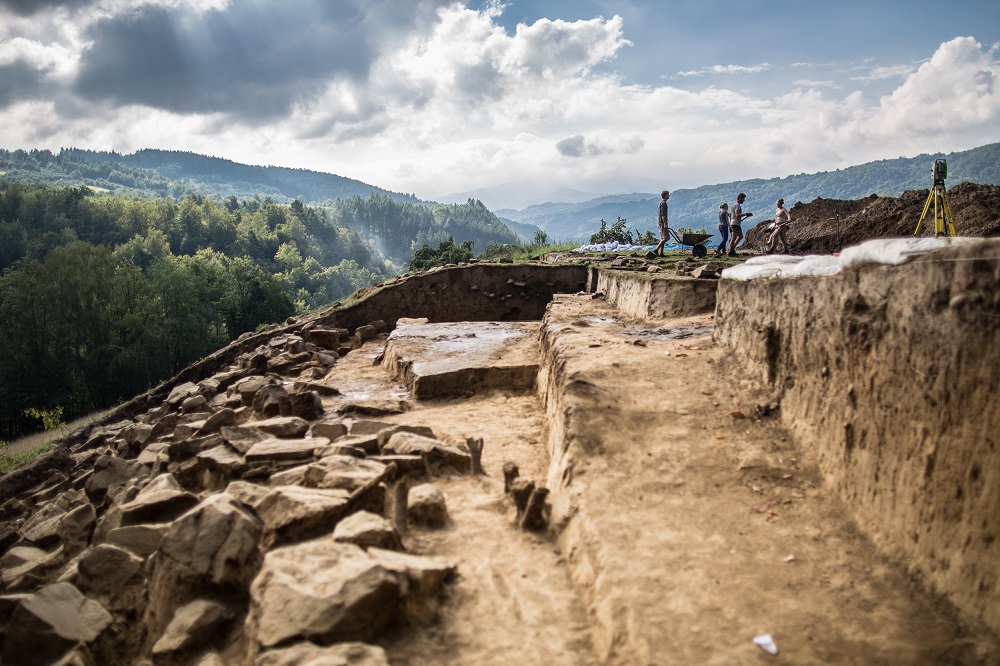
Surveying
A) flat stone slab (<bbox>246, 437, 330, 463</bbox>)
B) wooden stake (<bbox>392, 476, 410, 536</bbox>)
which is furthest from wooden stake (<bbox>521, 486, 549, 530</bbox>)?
A: flat stone slab (<bbox>246, 437, 330, 463</bbox>)

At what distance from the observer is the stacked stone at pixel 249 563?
2.52m

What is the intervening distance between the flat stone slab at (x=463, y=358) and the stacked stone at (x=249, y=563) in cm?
201

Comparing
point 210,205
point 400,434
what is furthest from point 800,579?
point 210,205

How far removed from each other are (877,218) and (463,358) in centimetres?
1005

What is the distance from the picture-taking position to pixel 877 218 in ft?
41.7

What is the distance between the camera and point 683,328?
682 centimetres

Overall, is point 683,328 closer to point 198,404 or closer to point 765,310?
point 765,310

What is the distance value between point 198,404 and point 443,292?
8.13 metres

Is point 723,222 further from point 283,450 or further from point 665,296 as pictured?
point 283,450

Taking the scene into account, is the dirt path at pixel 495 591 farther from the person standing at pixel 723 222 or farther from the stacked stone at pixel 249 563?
the person standing at pixel 723 222

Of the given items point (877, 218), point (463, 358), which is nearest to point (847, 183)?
point (877, 218)

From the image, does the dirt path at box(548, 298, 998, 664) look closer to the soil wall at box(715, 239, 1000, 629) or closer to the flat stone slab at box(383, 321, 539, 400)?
the soil wall at box(715, 239, 1000, 629)

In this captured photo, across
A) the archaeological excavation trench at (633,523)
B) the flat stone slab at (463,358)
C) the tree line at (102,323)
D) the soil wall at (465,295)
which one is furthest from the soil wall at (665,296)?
the tree line at (102,323)

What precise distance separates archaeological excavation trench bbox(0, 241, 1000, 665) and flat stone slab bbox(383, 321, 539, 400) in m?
1.86
